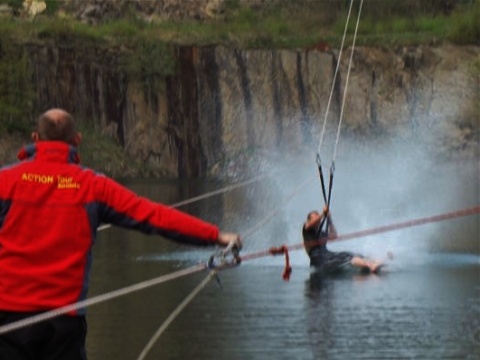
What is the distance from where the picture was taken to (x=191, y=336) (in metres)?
16.8

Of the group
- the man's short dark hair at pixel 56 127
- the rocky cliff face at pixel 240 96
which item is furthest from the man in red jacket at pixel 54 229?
the rocky cliff face at pixel 240 96

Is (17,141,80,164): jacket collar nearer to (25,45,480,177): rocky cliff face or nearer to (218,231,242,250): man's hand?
(218,231,242,250): man's hand

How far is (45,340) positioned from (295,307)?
1181 centimetres

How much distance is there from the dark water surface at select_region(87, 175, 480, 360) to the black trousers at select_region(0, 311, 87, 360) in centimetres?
749

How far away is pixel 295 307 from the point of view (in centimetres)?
1922

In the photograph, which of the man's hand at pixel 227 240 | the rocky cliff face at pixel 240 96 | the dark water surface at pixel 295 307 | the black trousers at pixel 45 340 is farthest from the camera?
the rocky cliff face at pixel 240 96

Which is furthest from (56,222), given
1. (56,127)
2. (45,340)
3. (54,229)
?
(45,340)

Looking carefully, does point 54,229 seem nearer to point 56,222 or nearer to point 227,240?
point 56,222

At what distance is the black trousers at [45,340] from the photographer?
748 cm

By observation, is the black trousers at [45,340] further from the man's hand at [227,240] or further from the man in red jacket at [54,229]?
the man's hand at [227,240]

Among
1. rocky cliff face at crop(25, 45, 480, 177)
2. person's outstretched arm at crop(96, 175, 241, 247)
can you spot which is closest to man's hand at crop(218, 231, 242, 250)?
person's outstretched arm at crop(96, 175, 241, 247)

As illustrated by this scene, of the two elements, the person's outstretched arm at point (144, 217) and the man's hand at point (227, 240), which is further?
the man's hand at point (227, 240)

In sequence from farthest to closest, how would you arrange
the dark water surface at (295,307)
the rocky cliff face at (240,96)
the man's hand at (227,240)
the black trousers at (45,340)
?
1. the rocky cliff face at (240,96)
2. the dark water surface at (295,307)
3. the man's hand at (227,240)
4. the black trousers at (45,340)

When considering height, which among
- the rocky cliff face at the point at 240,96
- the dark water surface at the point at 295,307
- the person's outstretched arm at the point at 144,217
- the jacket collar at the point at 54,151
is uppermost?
the rocky cliff face at the point at 240,96
